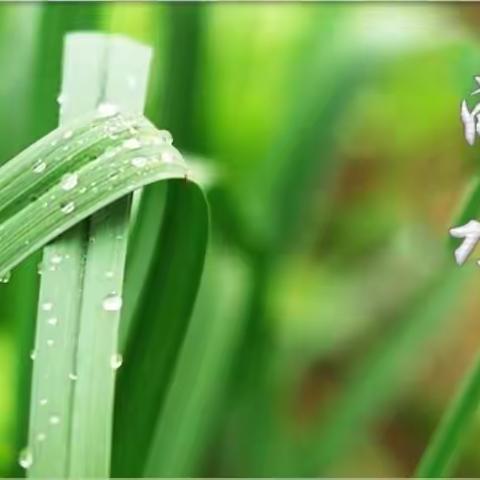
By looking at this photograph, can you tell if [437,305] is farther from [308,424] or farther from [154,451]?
[154,451]

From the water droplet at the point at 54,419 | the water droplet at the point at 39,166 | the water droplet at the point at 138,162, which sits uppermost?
the water droplet at the point at 138,162

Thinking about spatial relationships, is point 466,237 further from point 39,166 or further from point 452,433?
point 39,166

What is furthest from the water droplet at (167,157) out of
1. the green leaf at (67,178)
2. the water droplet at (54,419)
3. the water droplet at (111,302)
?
the water droplet at (54,419)

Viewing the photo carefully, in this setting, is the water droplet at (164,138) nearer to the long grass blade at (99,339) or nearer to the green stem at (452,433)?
the long grass blade at (99,339)

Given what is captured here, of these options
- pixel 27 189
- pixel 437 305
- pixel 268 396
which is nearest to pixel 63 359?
pixel 27 189

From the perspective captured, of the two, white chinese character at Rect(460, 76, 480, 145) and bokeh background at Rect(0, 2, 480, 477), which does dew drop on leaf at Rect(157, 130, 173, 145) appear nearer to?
bokeh background at Rect(0, 2, 480, 477)
